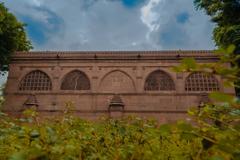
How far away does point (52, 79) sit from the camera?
1836cm

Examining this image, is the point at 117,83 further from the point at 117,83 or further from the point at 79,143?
the point at 79,143

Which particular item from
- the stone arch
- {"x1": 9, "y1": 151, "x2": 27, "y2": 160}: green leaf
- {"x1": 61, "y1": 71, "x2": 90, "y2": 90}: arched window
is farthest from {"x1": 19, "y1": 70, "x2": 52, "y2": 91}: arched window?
{"x1": 9, "y1": 151, "x2": 27, "y2": 160}: green leaf

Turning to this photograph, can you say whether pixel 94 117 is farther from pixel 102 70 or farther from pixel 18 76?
pixel 18 76

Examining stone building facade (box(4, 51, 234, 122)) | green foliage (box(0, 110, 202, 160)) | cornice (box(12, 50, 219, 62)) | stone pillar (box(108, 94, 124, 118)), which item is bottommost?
green foliage (box(0, 110, 202, 160))

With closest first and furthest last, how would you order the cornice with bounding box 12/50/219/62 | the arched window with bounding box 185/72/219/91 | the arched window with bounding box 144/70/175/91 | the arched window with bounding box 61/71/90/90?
the arched window with bounding box 185/72/219/91, the arched window with bounding box 144/70/175/91, the arched window with bounding box 61/71/90/90, the cornice with bounding box 12/50/219/62

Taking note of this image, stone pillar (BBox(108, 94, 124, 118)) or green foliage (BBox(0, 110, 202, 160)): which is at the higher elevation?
stone pillar (BBox(108, 94, 124, 118))

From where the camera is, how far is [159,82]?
1794 centimetres

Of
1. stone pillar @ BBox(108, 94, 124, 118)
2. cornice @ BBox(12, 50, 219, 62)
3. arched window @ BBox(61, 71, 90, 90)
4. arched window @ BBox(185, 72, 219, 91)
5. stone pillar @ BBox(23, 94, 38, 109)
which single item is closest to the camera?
stone pillar @ BBox(108, 94, 124, 118)

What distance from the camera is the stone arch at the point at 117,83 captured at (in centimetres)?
1783

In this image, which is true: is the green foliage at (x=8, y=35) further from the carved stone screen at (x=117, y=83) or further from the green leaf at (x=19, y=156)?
the green leaf at (x=19, y=156)

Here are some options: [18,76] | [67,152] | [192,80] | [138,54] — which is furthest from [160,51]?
[67,152]

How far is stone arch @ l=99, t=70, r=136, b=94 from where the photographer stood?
17.8m

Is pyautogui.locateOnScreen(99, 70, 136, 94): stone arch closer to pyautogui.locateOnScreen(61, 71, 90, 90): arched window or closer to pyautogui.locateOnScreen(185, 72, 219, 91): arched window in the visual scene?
pyautogui.locateOnScreen(61, 71, 90, 90): arched window

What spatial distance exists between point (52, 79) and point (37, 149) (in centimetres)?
1801
